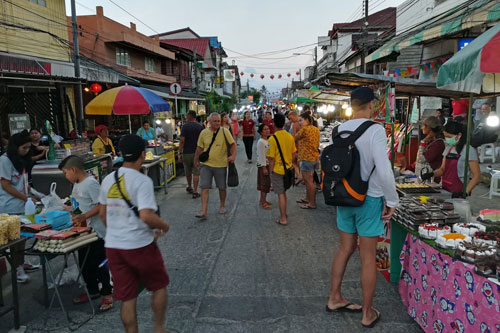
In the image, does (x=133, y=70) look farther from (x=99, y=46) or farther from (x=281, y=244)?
(x=281, y=244)

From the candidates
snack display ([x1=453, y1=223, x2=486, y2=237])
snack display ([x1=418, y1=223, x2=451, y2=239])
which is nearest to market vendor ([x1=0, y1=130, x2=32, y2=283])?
snack display ([x1=418, y1=223, x2=451, y2=239])

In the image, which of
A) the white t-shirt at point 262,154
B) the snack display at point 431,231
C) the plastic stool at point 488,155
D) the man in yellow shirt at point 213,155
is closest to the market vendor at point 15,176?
the man in yellow shirt at point 213,155

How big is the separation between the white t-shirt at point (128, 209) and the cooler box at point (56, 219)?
1.57 m

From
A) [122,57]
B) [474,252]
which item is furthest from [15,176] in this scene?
[122,57]

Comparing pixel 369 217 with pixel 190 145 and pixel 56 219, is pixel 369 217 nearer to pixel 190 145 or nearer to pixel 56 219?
pixel 56 219

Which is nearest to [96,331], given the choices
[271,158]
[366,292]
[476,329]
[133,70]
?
[366,292]

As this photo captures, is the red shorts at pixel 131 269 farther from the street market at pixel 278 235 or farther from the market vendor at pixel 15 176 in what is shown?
the market vendor at pixel 15 176

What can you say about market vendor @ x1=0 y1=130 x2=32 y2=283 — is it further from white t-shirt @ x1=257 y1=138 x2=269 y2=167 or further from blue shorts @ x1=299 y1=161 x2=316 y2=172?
blue shorts @ x1=299 y1=161 x2=316 y2=172

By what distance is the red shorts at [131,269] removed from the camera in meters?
2.80

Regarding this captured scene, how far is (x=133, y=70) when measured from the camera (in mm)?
25094

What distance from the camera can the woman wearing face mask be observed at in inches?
176

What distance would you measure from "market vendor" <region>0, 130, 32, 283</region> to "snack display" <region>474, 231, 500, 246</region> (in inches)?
192

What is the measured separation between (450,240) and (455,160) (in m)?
2.32

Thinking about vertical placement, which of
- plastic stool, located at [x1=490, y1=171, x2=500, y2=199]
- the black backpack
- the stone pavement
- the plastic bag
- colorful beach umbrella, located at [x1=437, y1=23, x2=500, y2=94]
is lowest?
the stone pavement
